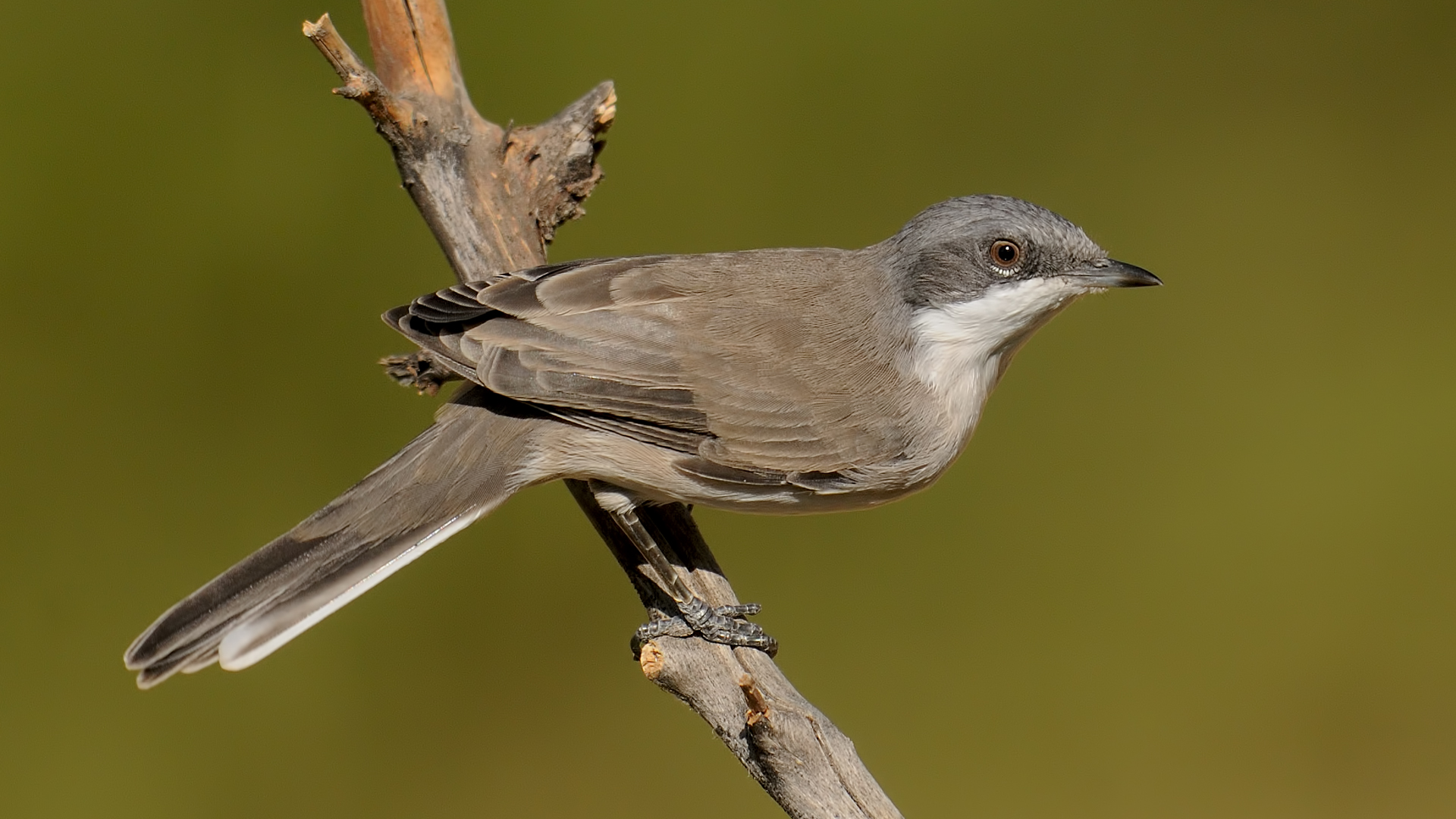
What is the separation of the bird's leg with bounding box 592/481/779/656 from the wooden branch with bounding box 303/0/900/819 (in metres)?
Result: 0.03

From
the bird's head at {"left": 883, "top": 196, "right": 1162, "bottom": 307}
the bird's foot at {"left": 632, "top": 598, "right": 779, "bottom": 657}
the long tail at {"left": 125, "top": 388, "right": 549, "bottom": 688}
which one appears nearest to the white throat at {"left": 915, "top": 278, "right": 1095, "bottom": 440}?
the bird's head at {"left": 883, "top": 196, "right": 1162, "bottom": 307}

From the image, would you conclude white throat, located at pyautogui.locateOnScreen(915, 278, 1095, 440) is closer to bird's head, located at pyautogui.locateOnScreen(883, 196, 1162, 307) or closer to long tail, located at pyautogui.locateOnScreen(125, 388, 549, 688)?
bird's head, located at pyautogui.locateOnScreen(883, 196, 1162, 307)

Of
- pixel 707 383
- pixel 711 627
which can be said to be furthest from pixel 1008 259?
pixel 711 627

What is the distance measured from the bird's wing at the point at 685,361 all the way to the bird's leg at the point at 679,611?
21 cm

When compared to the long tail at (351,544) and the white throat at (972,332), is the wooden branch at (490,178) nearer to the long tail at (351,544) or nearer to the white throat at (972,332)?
the long tail at (351,544)

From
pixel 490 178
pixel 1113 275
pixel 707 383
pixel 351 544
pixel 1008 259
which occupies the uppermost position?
pixel 490 178

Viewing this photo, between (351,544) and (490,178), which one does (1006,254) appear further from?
(351,544)

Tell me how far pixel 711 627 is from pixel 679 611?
0.09 meters

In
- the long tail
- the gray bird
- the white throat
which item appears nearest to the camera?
the long tail

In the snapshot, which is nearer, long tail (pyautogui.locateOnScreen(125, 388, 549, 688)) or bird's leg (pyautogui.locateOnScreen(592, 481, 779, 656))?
long tail (pyautogui.locateOnScreen(125, 388, 549, 688))

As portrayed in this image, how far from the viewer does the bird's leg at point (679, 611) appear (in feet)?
9.01

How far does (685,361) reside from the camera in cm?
273

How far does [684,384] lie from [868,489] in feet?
1.68

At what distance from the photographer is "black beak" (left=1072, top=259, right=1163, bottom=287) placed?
2744 mm
